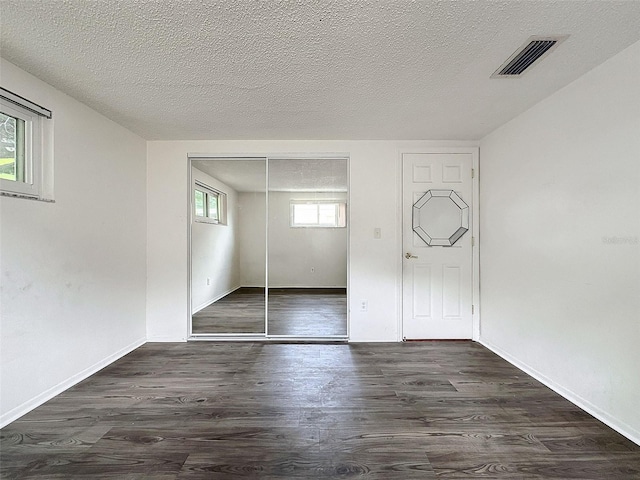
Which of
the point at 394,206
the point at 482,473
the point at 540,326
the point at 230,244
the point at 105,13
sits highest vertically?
the point at 105,13

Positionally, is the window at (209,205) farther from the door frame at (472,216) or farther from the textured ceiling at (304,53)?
the door frame at (472,216)

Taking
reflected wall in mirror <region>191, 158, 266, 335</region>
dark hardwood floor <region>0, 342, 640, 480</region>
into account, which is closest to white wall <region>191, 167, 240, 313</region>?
reflected wall in mirror <region>191, 158, 266, 335</region>

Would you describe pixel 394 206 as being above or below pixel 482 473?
above

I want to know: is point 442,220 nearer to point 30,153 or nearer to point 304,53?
point 304,53

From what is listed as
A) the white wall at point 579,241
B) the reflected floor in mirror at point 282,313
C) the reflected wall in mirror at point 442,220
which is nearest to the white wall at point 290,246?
the reflected floor in mirror at point 282,313

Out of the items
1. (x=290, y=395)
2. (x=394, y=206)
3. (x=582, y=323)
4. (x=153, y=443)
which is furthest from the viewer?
(x=394, y=206)

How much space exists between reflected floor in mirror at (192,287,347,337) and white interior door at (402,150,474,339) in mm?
811

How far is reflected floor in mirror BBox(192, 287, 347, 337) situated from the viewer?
3543 mm

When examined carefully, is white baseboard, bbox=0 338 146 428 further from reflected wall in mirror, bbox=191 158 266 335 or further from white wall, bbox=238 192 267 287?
white wall, bbox=238 192 267 287

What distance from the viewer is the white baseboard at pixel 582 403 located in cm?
176

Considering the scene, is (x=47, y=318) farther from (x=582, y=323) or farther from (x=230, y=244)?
(x=582, y=323)

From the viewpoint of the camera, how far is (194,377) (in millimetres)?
2533

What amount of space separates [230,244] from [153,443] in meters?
2.30

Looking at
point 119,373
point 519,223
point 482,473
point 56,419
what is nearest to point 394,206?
point 519,223
